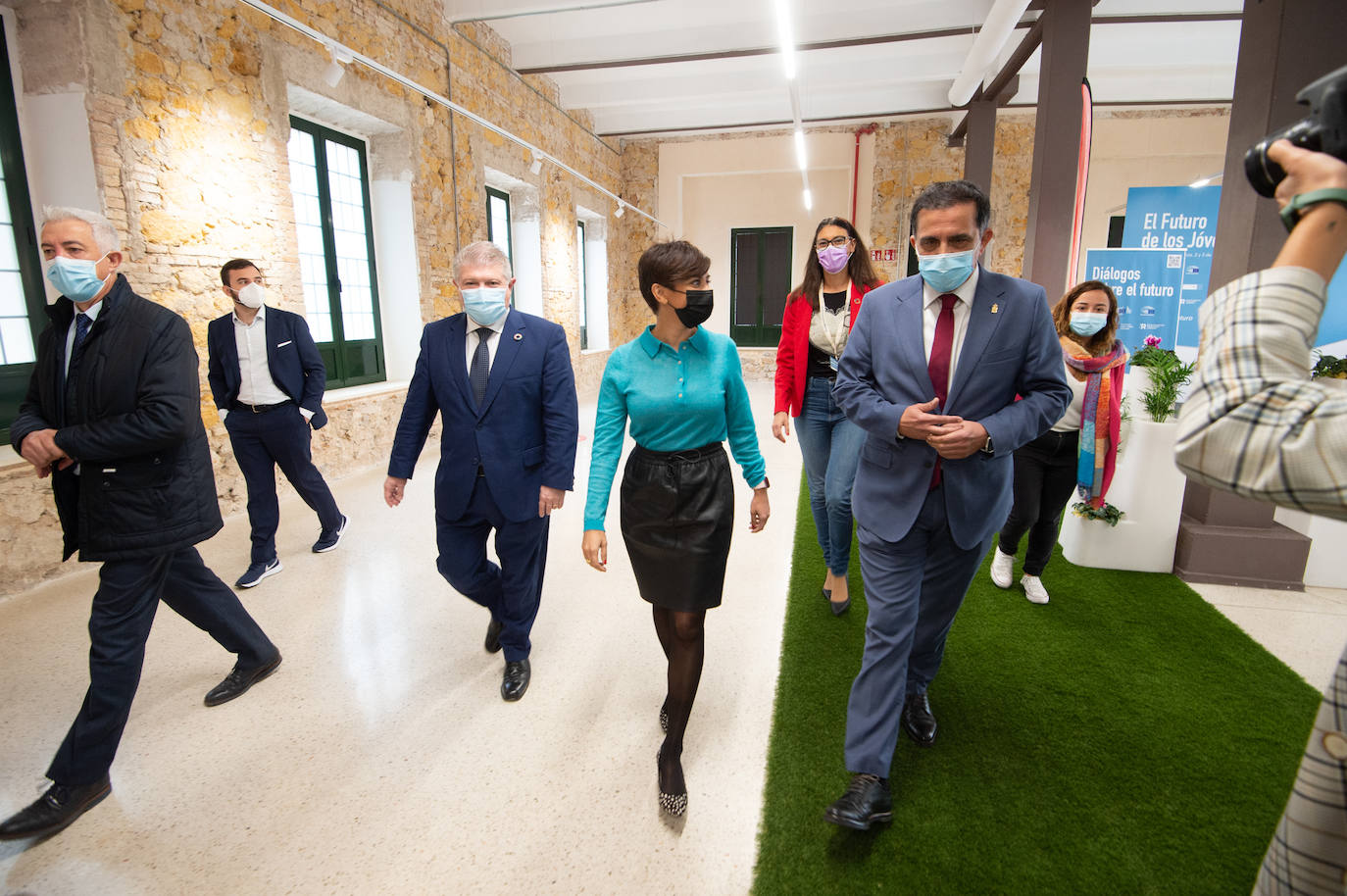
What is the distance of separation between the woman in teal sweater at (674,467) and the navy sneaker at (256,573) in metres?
2.78

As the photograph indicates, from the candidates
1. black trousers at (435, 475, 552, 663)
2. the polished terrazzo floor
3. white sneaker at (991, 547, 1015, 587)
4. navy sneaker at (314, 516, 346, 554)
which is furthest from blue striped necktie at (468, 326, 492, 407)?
white sneaker at (991, 547, 1015, 587)

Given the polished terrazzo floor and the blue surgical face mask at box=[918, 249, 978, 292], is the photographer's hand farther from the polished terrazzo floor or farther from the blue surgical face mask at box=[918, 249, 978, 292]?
the polished terrazzo floor

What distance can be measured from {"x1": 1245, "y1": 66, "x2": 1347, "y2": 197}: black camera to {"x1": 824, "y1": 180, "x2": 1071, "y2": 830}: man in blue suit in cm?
96

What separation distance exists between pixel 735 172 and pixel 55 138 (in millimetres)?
11288

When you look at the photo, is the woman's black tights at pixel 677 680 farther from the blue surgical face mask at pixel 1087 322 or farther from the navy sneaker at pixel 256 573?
the navy sneaker at pixel 256 573

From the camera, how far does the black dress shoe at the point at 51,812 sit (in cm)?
192

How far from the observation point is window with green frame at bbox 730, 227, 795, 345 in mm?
13961

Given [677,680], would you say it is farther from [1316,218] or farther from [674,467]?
[1316,218]

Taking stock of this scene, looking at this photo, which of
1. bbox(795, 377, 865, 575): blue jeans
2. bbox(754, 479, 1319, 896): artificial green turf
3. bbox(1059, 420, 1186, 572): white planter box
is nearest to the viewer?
bbox(754, 479, 1319, 896): artificial green turf

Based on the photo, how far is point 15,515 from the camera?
363 centimetres

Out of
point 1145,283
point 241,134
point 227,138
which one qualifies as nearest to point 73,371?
point 227,138

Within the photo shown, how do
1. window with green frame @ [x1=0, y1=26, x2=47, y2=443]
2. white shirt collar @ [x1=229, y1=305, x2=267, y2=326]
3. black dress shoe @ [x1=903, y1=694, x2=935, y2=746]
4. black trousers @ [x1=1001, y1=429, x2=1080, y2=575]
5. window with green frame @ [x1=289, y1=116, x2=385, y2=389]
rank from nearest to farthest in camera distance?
black dress shoe @ [x1=903, y1=694, x2=935, y2=746] < black trousers @ [x1=1001, y1=429, x2=1080, y2=575] < white shirt collar @ [x1=229, y1=305, x2=267, y2=326] < window with green frame @ [x1=0, y1=26, x2=47, y2=443] < window with green frame @ [x1=289, y1=116, x2=385, y2=389]

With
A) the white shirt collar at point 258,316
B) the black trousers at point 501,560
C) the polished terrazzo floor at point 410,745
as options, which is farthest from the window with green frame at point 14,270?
the black trousers at point 501,560

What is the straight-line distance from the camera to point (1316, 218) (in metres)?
0.80
